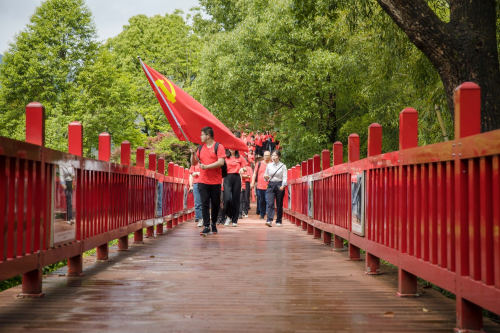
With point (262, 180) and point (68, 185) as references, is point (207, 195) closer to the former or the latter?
point (68, 185)

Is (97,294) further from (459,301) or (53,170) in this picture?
(459,301)

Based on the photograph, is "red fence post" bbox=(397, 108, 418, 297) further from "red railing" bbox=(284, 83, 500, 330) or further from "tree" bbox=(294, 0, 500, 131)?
"tree" bbox=(294, 0, 500, 131)

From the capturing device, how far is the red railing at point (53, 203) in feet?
14.5

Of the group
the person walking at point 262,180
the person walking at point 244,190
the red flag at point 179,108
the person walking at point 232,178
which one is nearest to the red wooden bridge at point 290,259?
the red flag at point 179,108

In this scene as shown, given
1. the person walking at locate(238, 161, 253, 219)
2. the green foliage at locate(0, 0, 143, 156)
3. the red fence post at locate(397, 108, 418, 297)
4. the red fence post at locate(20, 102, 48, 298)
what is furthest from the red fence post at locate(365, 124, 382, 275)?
the green foliage at locate(0, 0, 143, 156)

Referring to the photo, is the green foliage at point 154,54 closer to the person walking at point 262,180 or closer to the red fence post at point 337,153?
the person walking at point 262,180

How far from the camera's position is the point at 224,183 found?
14.8 metres

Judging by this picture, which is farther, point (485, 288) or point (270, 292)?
point (270, 292)

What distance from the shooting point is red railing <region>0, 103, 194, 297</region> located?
174 inches

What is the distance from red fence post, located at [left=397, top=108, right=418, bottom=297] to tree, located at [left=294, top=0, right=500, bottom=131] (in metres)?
4.34

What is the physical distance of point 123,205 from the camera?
338 inches

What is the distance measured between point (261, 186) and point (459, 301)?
1551cm

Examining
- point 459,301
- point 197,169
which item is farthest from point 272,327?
point 197,169

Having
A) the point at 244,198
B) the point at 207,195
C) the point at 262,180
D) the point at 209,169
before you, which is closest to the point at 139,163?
the point at 209,169
